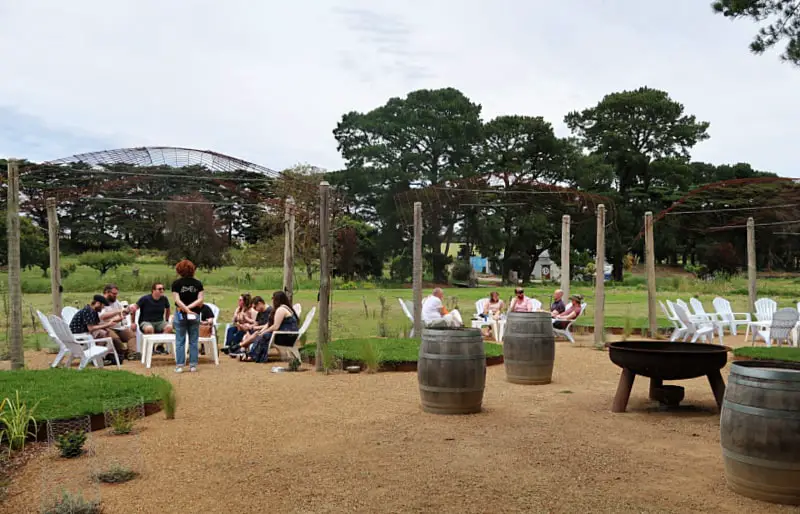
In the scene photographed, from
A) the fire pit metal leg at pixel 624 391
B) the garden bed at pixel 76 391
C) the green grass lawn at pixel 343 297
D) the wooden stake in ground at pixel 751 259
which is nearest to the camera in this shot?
Result: the garden bed at pixel 76 391

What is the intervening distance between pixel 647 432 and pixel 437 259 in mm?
30923

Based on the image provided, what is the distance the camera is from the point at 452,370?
665 cm

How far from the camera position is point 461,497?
430 centimetres

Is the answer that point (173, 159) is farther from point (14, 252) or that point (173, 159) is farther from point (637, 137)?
point (637, 137)

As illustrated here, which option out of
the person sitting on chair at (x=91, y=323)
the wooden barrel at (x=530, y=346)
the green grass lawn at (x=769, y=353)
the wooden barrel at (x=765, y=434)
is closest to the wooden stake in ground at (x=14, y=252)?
the person sitting on chair at (x=91, y=323)

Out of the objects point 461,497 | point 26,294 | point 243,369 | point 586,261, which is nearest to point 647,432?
point 461,497

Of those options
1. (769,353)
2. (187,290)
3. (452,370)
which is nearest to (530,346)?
(452,370)

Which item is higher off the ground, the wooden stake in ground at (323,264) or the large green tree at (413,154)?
the large green tree at (413,154)

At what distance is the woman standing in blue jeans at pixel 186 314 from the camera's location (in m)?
9.82

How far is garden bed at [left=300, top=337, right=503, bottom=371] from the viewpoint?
990 cm

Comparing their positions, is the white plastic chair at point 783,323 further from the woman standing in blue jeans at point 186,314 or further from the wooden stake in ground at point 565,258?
the woman standing in blue jeans at point 186,314

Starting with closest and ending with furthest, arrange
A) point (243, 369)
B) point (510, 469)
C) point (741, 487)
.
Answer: point (741, 487) < point (510, 469) < point (243, 369)

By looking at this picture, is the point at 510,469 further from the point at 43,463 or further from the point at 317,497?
the point at 43,463

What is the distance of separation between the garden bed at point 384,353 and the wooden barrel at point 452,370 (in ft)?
9.80
